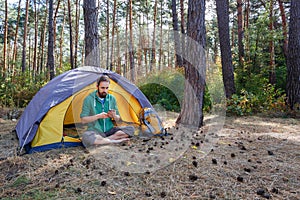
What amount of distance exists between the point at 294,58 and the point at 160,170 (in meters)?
5.88

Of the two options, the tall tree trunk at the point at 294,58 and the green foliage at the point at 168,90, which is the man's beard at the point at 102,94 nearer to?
the green foliage at the point at 168,90

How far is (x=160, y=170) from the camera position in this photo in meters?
2.60

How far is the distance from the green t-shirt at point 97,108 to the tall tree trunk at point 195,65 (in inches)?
59.6

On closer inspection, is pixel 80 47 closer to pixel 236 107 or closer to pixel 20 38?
pixel 20 38

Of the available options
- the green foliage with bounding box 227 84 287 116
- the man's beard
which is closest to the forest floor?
the man's beard

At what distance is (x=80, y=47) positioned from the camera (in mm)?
29672

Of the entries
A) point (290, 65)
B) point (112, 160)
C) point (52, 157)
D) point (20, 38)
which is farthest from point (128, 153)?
point (20, 38)

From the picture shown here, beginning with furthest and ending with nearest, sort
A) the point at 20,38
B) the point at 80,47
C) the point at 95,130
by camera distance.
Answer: the point at 80,47
the point at 20,38
the point at 95,130

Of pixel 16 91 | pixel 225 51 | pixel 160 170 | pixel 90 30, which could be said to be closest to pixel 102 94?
pixel 160 170

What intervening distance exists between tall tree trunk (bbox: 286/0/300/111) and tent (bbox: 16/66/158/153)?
4551mm

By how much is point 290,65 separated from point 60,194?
676cm

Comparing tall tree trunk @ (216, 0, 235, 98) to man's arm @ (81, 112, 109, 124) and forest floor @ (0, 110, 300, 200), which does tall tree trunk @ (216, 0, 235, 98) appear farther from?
man's arm @ (81, 112, 109, 124)

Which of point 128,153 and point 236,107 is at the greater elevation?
point 236,107

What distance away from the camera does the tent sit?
336 cm
